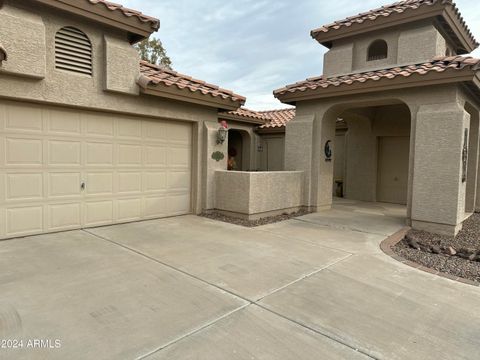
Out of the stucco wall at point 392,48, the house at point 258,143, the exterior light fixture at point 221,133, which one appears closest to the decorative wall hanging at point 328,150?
the stucco wall at point 392,48

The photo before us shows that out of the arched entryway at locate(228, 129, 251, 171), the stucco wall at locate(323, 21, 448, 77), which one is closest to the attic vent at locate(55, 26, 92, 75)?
the stucco wall at locate(323, 21, 448, 77)

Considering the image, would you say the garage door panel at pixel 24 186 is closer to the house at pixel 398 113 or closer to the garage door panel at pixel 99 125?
the garage door panel at pixel 99 125

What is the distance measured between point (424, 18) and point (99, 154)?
9361mm

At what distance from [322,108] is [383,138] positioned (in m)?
4.28

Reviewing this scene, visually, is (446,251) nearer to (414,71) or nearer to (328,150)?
(414,71)

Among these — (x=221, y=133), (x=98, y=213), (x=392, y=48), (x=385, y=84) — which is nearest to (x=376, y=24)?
(x=392, y=48)

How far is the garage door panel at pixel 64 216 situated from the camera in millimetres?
6309

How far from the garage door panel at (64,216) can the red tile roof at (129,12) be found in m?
4.07

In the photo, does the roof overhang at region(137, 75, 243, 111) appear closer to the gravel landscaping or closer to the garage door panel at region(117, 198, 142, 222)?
the garage door panel at region(117, 198, 142, 222)

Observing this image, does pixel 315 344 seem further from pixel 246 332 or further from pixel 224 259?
pixel 224 259

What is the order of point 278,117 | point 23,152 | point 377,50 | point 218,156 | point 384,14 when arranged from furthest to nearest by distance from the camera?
point 278,117, point 377,50, point 384,14, point 218,156, point 23,152

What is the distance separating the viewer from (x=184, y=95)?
25.5ft

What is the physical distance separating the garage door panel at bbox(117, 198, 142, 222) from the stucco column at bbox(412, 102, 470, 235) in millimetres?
6703

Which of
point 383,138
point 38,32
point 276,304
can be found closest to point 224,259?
point 276,304
